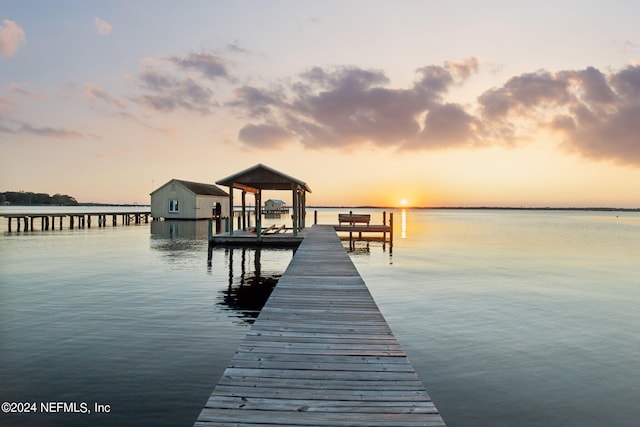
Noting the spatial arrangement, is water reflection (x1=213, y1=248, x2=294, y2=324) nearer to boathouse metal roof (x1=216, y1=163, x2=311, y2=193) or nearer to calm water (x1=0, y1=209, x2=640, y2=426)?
calm water (x1=0, y1=209, x2=640, y2=426)

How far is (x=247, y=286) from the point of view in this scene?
15648 mm

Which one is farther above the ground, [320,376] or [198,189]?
[198,189]

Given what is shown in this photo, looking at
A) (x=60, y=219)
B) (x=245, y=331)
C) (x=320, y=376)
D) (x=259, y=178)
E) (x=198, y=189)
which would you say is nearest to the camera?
(x=320, y=376)

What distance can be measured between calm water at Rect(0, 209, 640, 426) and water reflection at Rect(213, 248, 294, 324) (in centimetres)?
10

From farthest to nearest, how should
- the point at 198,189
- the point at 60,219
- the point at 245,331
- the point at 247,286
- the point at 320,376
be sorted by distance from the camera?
the point at 198,189
the point at 60,219
the point at 247,286
the point at 245,331
the point at 320,376

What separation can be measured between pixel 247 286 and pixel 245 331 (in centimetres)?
586

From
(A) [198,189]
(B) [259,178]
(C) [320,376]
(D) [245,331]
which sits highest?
(A) [198,189]

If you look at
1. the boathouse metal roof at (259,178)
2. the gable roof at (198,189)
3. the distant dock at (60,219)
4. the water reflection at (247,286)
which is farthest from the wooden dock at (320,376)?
the gable roof at (198,189)

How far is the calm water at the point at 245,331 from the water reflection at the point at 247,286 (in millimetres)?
103

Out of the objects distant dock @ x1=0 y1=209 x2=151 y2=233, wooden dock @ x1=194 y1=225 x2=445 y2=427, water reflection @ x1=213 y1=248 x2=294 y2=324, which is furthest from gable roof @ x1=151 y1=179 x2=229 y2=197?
wooden dock @ x1=194 y1=225 x2=445 y2=427

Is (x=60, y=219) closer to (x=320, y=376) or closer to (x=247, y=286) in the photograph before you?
(x=247, y=286)

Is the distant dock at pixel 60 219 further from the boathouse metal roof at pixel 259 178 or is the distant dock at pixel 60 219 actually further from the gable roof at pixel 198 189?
the boathouse metal roof at pixel 259 178

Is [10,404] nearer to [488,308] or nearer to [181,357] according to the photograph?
[181,357]

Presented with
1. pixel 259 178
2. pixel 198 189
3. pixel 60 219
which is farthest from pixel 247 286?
pixel 60 219
